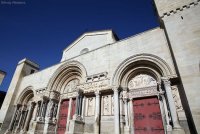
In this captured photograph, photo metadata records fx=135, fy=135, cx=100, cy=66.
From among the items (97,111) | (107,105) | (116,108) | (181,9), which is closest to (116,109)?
(116,108)

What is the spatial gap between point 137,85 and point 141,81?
0.89 feet

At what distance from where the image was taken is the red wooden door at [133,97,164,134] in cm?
539

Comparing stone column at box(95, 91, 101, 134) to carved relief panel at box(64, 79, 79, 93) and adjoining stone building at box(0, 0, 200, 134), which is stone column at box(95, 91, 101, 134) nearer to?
adjoining stone building at box(0, 0, 200, 134)

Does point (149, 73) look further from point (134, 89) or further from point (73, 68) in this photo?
point (73, 68)

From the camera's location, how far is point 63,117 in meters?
8.34

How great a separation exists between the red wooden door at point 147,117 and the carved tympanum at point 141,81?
0.67 m

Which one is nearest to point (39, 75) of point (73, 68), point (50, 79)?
point (50, 79)

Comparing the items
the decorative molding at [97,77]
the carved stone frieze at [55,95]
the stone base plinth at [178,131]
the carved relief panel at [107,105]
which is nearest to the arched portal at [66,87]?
the carved stone frieze at [55,95]

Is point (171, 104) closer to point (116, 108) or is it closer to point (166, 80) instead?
point (166, 80)

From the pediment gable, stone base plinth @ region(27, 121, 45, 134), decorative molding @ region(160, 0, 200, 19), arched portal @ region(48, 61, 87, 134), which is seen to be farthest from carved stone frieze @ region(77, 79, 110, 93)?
decorative molding @ region(160, 0, 200, 19)

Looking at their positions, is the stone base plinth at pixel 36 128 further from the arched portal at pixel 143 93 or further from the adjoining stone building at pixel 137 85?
the arched portal at pixel 143 93

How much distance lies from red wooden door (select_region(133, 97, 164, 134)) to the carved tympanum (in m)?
0.67

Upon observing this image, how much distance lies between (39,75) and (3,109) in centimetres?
428

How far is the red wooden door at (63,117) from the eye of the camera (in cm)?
803
